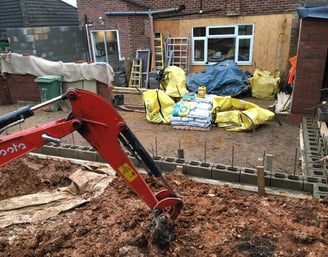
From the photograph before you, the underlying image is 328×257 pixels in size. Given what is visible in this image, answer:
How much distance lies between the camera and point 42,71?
1017 cm

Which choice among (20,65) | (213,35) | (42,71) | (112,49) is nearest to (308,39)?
(213,35)

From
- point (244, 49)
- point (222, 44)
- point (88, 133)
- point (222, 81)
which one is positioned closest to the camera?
point (88, 133)

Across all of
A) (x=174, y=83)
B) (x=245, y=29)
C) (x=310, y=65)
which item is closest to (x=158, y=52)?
(x=174, y=83)

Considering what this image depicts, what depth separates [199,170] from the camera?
4.70 m

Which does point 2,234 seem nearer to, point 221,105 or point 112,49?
point 221,105

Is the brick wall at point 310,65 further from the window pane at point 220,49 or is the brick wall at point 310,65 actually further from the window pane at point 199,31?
the window pane at point 199,31

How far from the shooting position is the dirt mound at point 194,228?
10.2ft

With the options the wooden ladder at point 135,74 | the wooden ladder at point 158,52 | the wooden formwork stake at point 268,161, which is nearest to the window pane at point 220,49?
the wooden ladder at point 158,52

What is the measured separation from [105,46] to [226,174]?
39.0ft

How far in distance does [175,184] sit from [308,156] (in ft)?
7.92

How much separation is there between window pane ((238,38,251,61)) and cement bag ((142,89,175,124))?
5425mm

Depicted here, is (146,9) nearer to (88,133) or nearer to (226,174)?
(226,174)

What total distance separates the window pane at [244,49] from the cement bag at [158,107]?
542 cm

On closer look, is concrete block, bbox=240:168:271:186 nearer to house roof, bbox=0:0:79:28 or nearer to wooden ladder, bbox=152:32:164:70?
wooden ladder, bbox=152:32:164:70
